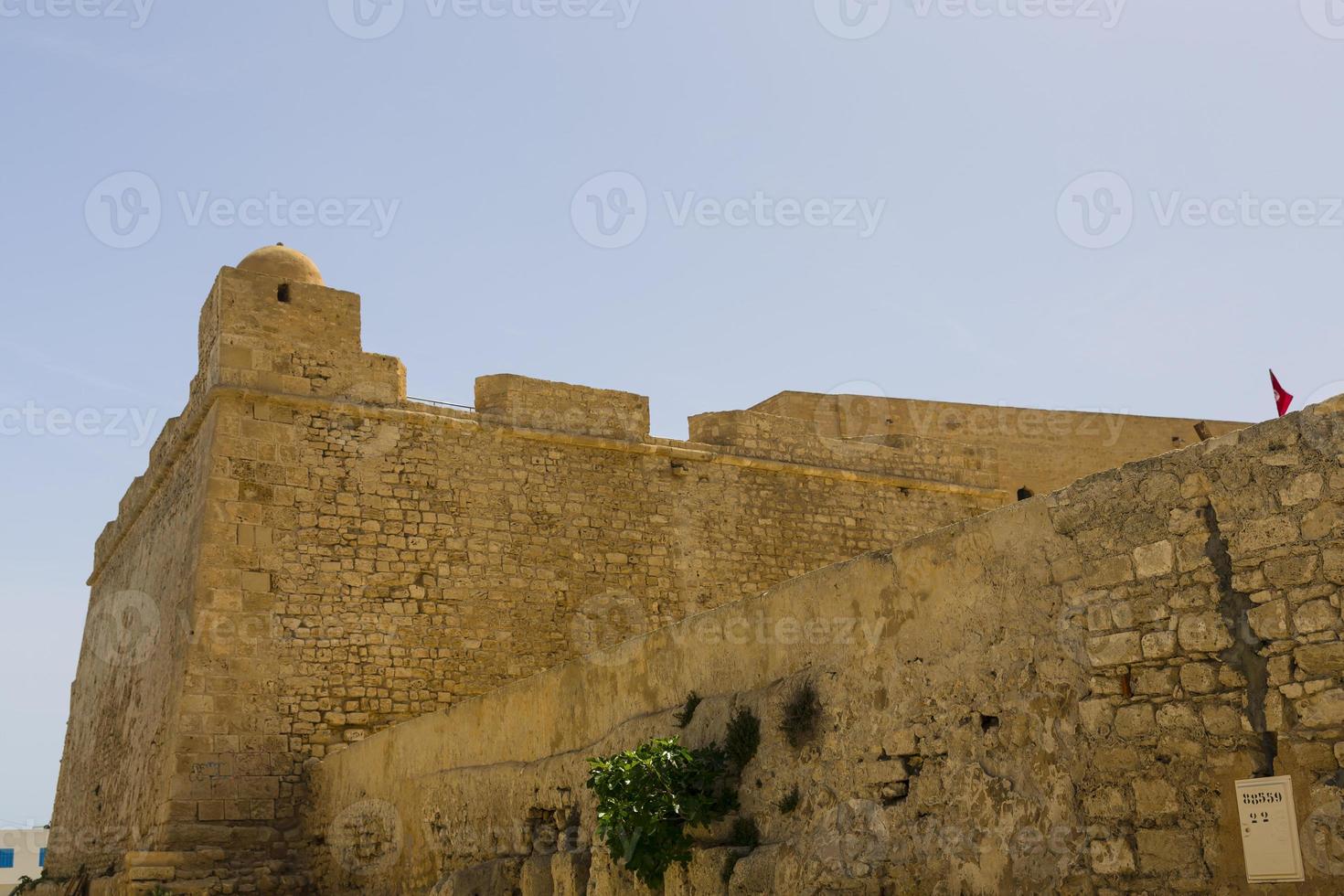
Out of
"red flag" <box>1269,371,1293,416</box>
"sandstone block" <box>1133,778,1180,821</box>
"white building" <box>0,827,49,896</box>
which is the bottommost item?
"white building" <box>0,827,49,896</box>

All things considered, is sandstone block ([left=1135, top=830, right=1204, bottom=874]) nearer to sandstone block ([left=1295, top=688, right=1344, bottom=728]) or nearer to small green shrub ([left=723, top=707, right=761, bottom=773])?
sandstone block ([left=1295, top=688, right=1344, bottom=728])

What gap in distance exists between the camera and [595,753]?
700 cm

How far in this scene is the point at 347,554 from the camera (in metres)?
11.7

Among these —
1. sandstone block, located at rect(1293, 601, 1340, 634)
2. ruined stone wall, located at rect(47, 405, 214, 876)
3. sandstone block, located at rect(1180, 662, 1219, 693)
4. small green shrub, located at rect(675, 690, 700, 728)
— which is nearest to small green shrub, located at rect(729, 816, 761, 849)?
small green shrub, located at rect(675, 690, 700, 728)

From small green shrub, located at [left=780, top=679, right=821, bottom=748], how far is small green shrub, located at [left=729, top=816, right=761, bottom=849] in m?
0.45

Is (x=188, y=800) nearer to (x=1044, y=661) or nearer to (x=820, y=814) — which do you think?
(x=820, y=814)

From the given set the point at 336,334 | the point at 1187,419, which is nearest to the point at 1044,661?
the point at 336,334

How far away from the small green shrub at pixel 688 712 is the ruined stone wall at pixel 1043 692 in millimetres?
62

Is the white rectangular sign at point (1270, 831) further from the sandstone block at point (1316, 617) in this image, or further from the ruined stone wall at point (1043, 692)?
the sandstone block at point (1316, 617)

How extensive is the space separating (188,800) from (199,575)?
1859 mm

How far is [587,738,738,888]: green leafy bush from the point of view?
19.7 ft

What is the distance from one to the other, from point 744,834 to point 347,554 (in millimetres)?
6603

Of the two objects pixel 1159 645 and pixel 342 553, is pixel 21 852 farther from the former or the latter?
pixel 1159 645

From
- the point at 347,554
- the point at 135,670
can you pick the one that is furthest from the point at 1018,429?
the point at 135,670
